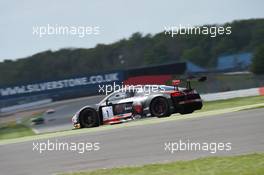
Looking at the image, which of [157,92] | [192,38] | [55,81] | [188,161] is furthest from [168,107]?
[192,38]

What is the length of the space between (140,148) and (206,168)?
2450 mm

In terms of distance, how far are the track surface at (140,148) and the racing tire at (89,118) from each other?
3866 mm

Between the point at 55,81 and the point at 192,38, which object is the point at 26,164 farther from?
the point at 192,38

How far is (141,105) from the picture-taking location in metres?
15.1

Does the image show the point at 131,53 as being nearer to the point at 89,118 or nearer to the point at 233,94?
the point at 233,94

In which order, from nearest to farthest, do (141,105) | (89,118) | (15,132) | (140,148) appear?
(140,148), (141,105), (89,118), (15,132)

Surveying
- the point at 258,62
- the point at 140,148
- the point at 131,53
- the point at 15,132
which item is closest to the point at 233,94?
the point at 15,132

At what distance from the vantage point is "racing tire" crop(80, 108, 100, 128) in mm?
15984

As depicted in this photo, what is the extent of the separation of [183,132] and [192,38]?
43.6 meters

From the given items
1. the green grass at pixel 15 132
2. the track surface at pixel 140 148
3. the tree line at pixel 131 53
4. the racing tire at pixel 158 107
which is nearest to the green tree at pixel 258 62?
the tree line at pixel 131 53

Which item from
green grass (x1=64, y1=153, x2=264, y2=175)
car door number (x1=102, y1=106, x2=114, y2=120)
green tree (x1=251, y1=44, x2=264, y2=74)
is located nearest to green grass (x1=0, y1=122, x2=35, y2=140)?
car door number (x1=102, y1=106, x2=114, y2=120)

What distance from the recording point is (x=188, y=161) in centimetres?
768

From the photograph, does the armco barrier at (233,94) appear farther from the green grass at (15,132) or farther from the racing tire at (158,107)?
the racing tire at (158,107)

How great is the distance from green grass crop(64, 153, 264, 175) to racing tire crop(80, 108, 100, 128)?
8239mm
